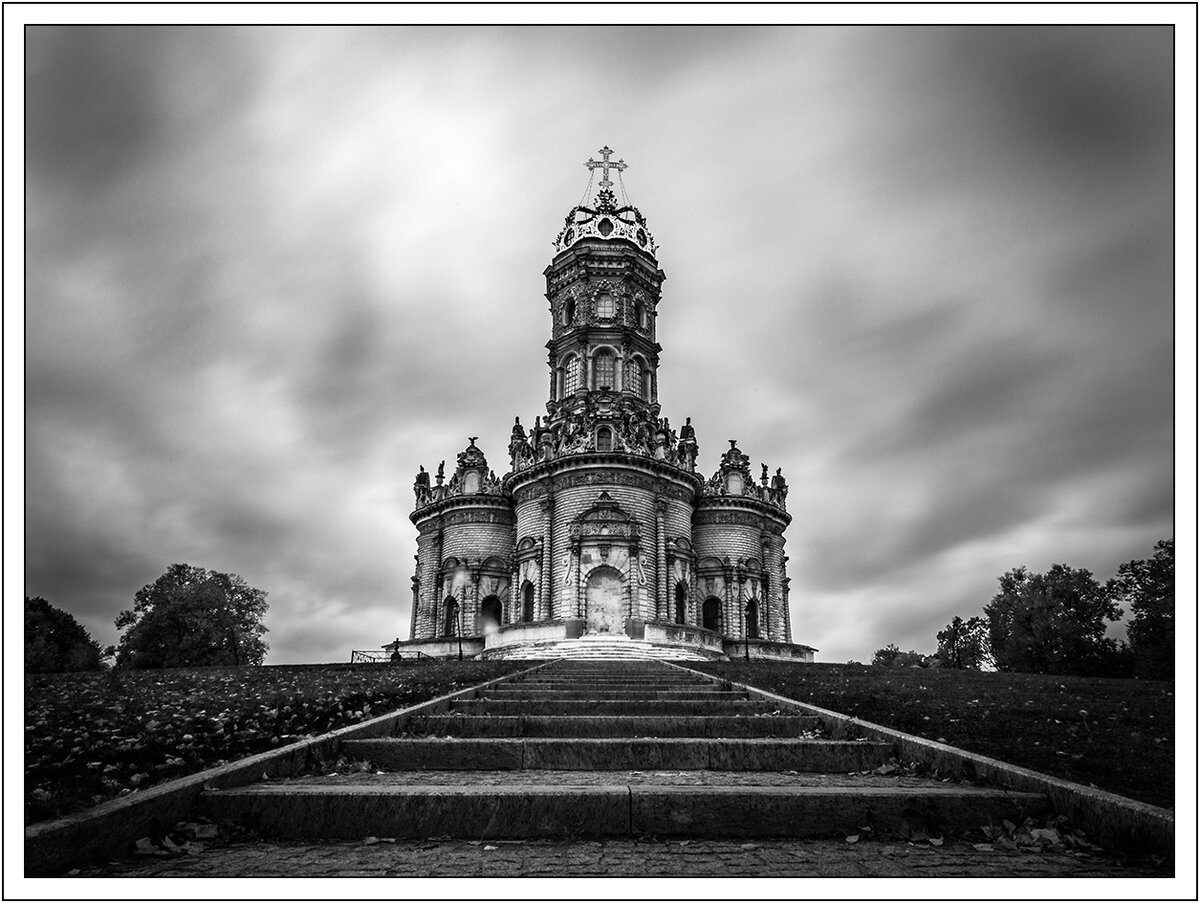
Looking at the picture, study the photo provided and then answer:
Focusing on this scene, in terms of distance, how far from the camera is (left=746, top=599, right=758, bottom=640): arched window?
4944cm

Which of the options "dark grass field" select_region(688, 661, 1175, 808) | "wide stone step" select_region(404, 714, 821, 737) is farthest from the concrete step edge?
"wide stone step" select_region(404, 714, 821, 737)

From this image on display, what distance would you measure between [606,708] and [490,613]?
4009 cm

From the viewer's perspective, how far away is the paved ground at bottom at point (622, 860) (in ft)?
13.9

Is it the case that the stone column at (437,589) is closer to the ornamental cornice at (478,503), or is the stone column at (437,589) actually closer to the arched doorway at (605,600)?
the ornamental cornice at (478,503)

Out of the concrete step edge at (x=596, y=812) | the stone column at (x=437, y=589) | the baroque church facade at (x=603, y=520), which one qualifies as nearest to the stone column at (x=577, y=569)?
the baroque church facade at (x=603, y=520)

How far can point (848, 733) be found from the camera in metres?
8.20

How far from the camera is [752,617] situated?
4972cm

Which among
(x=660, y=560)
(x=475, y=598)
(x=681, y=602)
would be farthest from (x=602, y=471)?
(x=475, y=598)

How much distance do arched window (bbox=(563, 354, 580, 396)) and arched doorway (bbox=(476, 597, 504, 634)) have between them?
47.6 feet

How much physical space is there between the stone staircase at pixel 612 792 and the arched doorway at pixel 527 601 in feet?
120

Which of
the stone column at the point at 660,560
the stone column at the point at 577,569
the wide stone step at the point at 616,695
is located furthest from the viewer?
the stone column at the point at 660,560

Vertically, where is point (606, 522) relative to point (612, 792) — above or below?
above

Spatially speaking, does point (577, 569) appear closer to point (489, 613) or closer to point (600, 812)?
point (489, 613)
